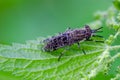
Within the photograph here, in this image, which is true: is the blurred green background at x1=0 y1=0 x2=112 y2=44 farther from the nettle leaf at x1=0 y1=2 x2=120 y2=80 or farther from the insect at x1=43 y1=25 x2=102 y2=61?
the nettle leaf at x1=0 y1=2 x2=120 y2=80

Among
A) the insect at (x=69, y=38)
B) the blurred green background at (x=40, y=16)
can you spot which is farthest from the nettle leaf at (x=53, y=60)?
the blurred green background at (x=40, y=16)

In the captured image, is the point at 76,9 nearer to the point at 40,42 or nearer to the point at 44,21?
the point at 44,21

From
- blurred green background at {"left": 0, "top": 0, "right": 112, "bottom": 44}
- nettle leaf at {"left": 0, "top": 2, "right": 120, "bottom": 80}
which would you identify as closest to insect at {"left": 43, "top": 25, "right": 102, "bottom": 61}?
nettle leaf at {"left": 0, "top": 2, "right": 120, "bottom": 80}

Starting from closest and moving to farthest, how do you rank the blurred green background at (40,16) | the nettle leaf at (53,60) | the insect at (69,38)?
the nettle leaf at (53,60), the insect at (69,38), the blurred green background at (40,16)

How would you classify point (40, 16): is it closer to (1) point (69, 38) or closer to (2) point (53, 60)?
(1) point (69, 38)

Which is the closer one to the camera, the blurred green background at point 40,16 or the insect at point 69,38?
the insect at point 69,38

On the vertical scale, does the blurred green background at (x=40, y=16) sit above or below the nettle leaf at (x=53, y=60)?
above

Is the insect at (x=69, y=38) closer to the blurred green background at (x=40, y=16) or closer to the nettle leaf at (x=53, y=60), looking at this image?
the nettle leaf at (x=53, y=60)

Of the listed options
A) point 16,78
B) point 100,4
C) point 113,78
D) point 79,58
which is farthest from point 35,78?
point 100,4
